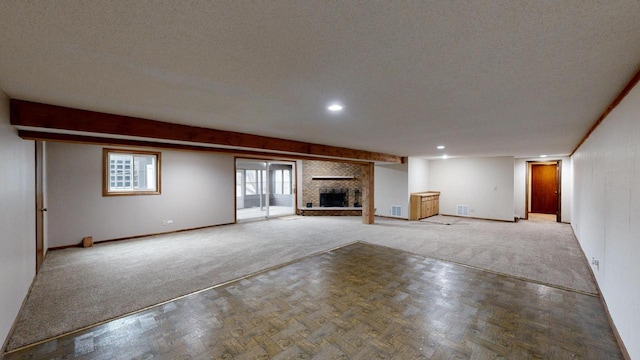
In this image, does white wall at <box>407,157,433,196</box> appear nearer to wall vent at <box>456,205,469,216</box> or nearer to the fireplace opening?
wall vent at <box>456,205,469,216</box>

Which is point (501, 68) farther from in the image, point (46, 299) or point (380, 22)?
point (46, 299)

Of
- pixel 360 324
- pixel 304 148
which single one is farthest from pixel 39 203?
pixel 360 324

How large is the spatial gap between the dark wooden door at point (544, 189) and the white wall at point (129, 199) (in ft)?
35.7

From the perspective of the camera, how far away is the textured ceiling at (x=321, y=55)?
1.07 m

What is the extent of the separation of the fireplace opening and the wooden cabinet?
8.05 feet

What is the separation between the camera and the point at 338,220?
Answer: 8.28 metres

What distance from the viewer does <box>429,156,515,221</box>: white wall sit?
8.00m

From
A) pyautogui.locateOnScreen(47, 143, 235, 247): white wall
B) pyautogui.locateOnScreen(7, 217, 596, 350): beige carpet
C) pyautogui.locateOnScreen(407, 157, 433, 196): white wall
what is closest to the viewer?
pyautogui.locateOnScreen(7, 217, 596, 350): beige carpet

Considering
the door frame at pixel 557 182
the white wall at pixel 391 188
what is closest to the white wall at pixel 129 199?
the white wall at pixel 391 188

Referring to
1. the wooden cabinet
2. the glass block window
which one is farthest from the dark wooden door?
the glass block window

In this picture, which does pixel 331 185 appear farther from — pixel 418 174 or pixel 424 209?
pixel 424 209

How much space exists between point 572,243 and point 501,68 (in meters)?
5.91

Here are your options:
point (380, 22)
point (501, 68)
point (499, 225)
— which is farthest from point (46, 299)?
point (499, 225)

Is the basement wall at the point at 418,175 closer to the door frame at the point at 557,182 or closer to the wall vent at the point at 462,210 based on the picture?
the wall vent at the point at 462,210
